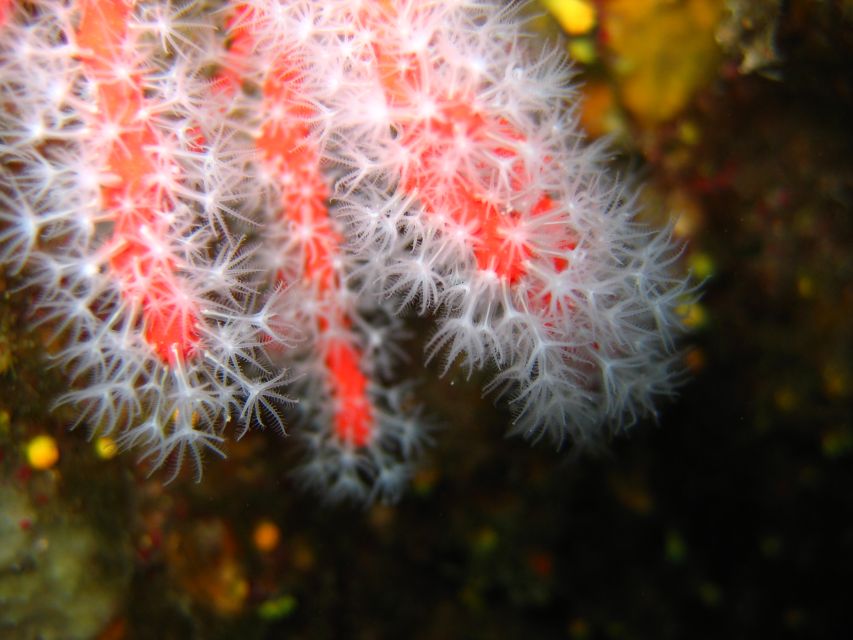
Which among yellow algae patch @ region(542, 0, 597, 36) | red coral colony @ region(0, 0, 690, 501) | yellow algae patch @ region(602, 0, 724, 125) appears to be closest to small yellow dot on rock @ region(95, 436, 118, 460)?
red coral colony @ region(0, 0, 690, 501)

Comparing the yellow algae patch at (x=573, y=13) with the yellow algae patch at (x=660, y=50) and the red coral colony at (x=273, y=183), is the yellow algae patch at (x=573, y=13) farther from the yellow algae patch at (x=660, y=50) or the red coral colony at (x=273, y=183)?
the red coral colony at (x=273, y=183)

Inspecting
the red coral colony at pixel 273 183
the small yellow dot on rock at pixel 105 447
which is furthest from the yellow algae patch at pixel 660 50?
the small yellow dot on rock at pixel 105 447

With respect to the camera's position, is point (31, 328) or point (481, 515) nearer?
point (31, 328)

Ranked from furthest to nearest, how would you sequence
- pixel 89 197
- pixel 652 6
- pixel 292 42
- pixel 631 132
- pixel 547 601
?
pixel 547 601 < pixel 631 132 < pixel 652 6 < pixel 292 42 < pixel 89 197

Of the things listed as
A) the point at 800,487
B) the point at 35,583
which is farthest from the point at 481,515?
the point at 35,583

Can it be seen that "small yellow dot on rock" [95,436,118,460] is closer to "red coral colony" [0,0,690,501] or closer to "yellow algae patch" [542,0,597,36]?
"red coral colony" [0,0,690,501]

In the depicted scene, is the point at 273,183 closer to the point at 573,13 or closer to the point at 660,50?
the point at 573,13

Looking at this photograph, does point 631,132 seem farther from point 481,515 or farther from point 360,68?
point 481,515
